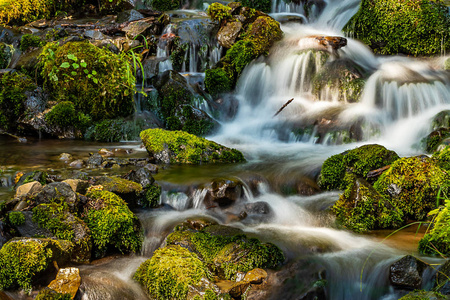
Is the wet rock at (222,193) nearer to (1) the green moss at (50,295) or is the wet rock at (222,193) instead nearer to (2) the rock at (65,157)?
(1) the green moss at (50,295)

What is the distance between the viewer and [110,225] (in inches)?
172

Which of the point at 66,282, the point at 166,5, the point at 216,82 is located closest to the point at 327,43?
the point at 216,82

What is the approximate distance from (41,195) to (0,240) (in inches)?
27.3

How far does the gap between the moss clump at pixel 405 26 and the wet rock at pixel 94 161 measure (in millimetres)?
8572

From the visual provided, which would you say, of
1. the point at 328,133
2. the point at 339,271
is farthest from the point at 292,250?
the point at 328,133

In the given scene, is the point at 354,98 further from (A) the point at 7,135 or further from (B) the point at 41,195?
(A) the point at 7,135

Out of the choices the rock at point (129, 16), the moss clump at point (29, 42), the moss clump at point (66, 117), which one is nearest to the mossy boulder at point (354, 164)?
the moss clump at point (66, 117)

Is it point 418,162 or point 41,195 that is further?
point 418,162

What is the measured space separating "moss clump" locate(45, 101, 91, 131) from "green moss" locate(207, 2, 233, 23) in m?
5.63

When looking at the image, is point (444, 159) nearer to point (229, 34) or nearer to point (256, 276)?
point (256, 276)

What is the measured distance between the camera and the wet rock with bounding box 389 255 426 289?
3.63m

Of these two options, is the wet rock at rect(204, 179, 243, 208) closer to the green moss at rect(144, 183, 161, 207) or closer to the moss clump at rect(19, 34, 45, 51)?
the green moss at rect(144, 183, 161, 207)

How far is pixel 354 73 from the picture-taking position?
33.1ft

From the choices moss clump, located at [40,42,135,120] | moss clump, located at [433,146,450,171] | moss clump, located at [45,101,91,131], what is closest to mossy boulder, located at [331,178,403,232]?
moss clump, located at [433,146,450,171]
